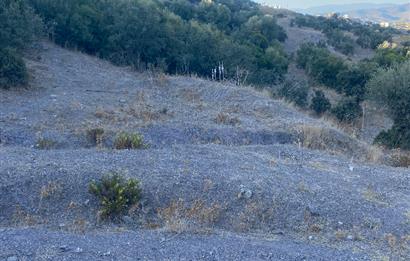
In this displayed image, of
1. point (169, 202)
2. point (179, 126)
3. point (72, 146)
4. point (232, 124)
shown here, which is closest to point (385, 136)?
point (232, 124)

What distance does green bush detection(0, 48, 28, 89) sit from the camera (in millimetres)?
14509

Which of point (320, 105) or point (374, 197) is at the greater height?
point (374, 197)

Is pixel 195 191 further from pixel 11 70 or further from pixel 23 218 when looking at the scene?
pixel 11 70

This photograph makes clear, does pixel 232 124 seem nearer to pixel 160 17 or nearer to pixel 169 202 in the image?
pixel 169 202

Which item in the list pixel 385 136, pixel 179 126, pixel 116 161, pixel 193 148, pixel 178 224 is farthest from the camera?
pixel 385 136

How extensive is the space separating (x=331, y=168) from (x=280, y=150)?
1.06m

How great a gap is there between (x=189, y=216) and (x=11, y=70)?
8963mm

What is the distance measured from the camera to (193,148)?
9.94 meters

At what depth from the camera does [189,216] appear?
7.24m

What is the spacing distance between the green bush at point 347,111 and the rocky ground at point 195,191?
637cm

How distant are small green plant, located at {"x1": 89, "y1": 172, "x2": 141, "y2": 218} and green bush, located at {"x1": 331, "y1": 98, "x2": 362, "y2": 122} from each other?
1302cm

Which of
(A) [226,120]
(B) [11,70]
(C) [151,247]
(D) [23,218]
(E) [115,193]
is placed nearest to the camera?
(C) [151,247]

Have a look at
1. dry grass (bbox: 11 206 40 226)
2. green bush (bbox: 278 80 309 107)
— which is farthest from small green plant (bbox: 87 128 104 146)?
green bush (bbox: 278 80 309 107)

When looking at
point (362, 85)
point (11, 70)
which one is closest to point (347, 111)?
point (362, 85)
